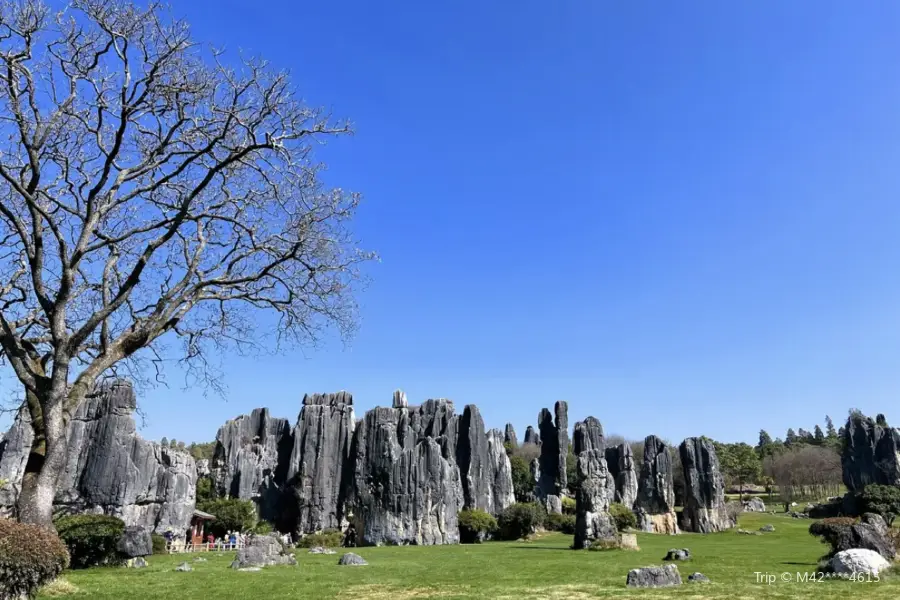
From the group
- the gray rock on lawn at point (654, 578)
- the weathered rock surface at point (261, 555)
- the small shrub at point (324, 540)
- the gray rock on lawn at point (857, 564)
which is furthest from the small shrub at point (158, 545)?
the gray rock on lawn at point (857, 564)

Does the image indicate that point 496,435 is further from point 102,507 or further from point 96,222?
point 96,222

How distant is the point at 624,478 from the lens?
7469cm

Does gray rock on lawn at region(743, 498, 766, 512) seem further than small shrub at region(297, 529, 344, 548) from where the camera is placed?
Yes

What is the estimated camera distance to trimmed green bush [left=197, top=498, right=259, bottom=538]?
47125 mm

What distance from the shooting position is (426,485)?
158 feet

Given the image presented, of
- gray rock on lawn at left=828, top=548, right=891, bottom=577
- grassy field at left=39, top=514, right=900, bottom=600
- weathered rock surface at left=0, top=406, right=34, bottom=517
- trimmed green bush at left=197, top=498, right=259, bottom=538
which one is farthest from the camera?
trimmed green bush at left=197, top=498, right=259, bottom=538

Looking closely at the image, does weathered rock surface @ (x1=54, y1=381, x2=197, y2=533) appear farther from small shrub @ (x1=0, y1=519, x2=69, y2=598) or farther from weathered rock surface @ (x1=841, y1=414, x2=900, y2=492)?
weathered rock surface @ (x1=841, y1=414, x2=900, y2=492)

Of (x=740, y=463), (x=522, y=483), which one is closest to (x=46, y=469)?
(x=522, y=483)

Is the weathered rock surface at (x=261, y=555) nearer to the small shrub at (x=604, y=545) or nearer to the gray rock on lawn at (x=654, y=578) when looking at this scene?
the gray rock on lawn at (x=654, y=578)

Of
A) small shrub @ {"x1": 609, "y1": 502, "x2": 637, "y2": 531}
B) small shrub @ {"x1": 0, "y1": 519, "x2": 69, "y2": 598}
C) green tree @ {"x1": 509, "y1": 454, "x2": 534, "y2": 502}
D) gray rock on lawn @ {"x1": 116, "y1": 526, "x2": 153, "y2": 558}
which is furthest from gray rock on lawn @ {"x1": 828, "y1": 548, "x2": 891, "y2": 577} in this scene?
green tree @ {"x1": 509, "y1": 454, "x2": 534, "y2": 502}

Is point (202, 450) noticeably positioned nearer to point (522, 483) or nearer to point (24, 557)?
point (522, 483)

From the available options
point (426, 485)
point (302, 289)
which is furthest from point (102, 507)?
point (302, 289)

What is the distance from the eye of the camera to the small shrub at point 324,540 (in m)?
44.5

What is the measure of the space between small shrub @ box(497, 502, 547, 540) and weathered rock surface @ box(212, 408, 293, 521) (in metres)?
24.2
